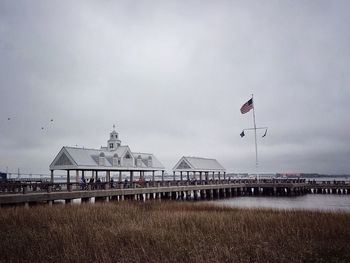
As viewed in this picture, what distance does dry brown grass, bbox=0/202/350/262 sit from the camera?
1095cm

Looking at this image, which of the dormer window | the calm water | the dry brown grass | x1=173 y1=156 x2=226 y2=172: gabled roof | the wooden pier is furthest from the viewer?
x1=173 y1=156 x2=226 y2=172: gabled roof

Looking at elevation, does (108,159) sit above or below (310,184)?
above

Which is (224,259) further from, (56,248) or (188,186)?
(188,186)

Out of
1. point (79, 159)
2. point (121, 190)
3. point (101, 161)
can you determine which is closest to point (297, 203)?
point (121, 190)

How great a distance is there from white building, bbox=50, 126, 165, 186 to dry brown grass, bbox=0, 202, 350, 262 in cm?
2069

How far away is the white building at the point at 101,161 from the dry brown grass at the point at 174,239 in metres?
20.7

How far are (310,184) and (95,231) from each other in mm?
61183

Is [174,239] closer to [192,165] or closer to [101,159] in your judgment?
[101,159]

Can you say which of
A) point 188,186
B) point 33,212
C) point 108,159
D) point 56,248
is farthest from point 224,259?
point 188,186

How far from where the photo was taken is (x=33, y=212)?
65.3ft

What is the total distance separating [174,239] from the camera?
43.4 ft

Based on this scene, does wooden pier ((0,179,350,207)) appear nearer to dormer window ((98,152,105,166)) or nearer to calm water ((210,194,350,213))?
dormer window ((98,152,105,166))

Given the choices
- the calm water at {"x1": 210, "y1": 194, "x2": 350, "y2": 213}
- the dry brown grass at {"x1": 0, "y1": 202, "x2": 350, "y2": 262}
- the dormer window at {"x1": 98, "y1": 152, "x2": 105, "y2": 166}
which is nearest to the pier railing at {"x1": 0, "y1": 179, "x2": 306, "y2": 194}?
the dormer window at {"x1": 98, "y1": 152, "x2": 105, "y2": 166}

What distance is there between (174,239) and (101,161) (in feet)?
104
